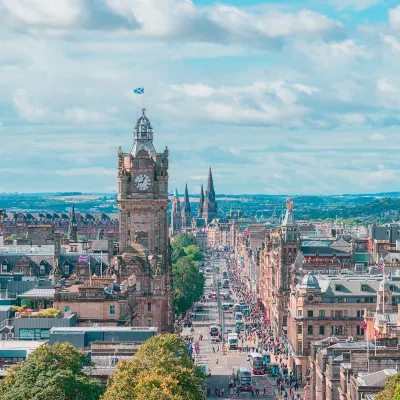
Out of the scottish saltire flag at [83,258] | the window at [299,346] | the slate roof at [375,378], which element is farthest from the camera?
the scottish saltire flag at [83,258]

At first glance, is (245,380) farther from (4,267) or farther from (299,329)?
(4,267)

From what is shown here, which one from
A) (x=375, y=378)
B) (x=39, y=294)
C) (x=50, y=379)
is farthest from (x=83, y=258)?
(x=375, y=378)

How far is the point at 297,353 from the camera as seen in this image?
578ft

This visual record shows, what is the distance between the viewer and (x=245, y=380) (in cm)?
15950

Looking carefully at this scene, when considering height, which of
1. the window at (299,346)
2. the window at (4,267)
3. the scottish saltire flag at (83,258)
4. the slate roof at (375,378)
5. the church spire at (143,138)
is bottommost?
the window at (299,346)

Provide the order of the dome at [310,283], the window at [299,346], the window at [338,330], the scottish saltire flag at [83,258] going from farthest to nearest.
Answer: the scottish saltire flag at [83,258], the dome at [310,283], the window at [338,330], the window at [299,346]

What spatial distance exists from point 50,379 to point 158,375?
878 centimetres

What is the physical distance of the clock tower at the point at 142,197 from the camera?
18662 cm

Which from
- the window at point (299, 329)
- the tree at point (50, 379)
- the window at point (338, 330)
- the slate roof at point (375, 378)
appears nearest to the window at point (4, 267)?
the window at point (299, 329)

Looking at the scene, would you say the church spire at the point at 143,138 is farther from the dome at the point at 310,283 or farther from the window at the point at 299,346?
the window at the point at 299,346

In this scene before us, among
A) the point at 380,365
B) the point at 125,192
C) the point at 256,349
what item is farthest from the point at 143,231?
the point at 380,365

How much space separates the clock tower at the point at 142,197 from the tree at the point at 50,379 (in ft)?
249

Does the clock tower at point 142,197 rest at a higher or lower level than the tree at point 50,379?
higher

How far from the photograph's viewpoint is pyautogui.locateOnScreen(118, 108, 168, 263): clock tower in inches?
7347
